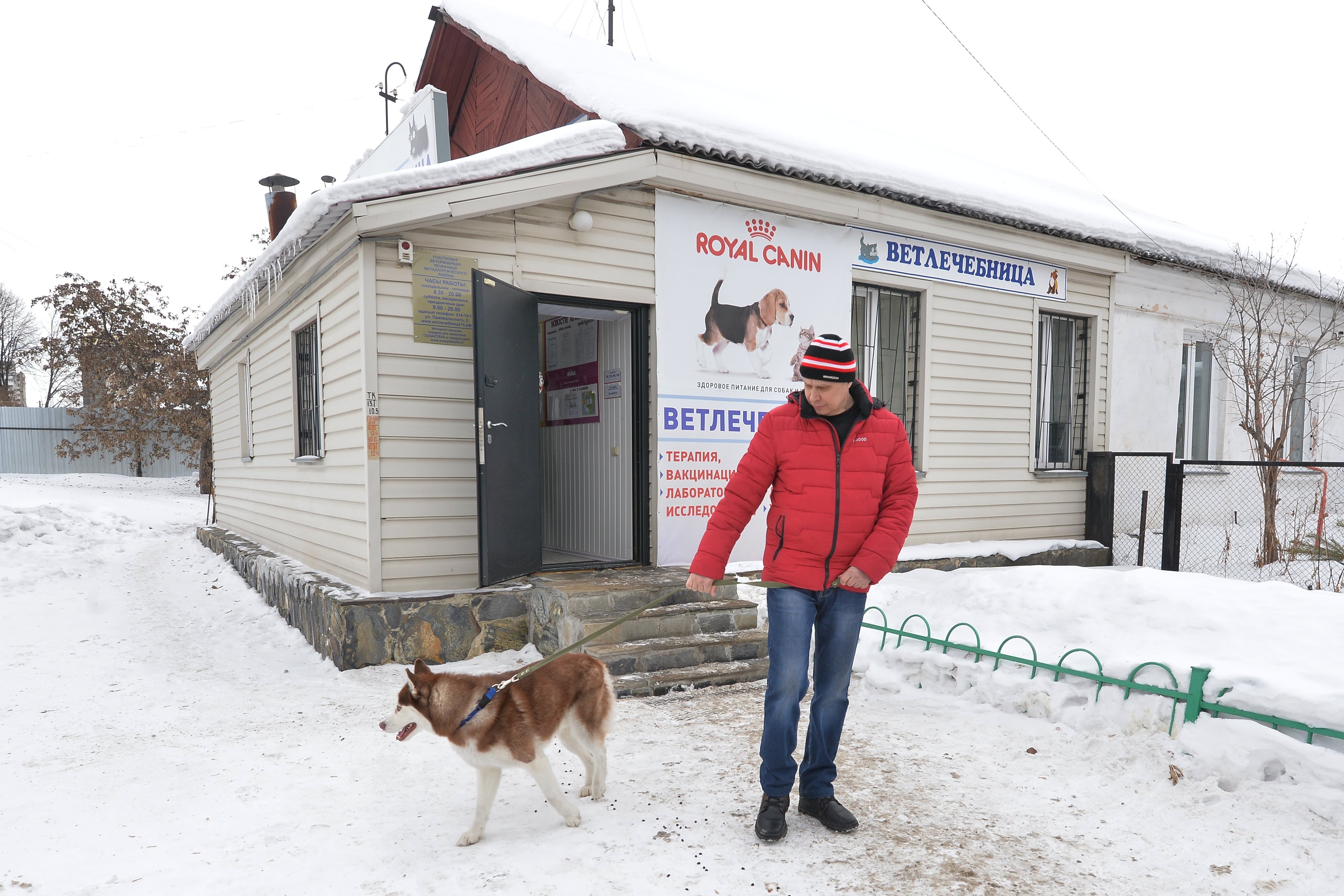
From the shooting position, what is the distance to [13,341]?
131 feet

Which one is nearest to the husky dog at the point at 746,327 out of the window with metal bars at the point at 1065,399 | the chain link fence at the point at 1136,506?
the window with metal bars at the point at 1065,399

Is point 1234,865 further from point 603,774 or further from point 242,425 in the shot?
point 242,425

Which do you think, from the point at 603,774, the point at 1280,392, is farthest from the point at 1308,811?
the point at 1280,392

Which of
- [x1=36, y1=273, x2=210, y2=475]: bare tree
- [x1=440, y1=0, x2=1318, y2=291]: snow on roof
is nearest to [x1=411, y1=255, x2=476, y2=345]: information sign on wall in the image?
[x1=440, y1=0, x2=1318, y2=291]: snow on roof

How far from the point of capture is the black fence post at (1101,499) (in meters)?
9.30

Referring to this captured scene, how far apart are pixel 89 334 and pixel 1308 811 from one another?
28802mm

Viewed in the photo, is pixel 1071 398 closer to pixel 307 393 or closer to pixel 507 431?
pixel 507 431

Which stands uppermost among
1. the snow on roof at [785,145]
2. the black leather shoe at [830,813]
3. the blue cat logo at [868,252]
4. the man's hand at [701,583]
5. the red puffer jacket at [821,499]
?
the snow on roof at [785,145]

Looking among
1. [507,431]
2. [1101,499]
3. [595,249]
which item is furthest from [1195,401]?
[507,431]

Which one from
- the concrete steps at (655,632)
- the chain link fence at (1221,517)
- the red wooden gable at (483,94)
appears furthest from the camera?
the red wooden gable at (483,94)

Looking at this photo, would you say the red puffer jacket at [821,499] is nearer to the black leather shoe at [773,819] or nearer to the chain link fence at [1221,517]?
the black leather shoe at [773,819]

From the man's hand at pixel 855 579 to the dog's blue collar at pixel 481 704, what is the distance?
145 cm

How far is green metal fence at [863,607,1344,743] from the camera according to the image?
3465 millimetres

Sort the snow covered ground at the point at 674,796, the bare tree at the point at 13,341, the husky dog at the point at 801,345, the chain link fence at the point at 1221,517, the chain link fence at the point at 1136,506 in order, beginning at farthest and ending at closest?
the bare tree at the point at 13,341 → the chain link fence at the point at 1136,506 → the chain link fence at the point at 1221,517 → the husky dog at the point at 801,345 → the snow covered ground at the point at 674,796
